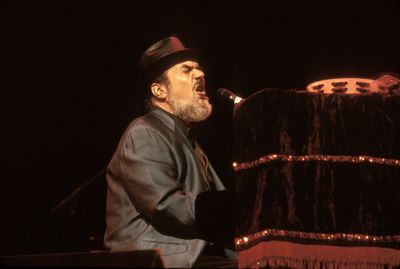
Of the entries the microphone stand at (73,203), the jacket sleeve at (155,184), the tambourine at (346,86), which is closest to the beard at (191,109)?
the jacket sleeve at (155,184)

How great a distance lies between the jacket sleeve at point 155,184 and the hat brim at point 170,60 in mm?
412

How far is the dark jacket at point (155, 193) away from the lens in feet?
8.27

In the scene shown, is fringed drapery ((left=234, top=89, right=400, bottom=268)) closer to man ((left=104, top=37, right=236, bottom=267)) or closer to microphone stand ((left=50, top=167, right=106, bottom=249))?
man ((left=104, top=37, right=236, bottom=267))

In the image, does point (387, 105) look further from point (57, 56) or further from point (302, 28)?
point (57, 56)

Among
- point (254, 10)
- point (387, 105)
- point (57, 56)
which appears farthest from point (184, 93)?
point (57, 56)

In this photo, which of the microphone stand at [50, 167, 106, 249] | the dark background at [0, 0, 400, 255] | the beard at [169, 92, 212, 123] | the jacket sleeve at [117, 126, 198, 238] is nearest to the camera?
the jacket sleeve at [117, 126, 198, 238]

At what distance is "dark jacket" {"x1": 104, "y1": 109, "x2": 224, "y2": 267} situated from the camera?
2.52m

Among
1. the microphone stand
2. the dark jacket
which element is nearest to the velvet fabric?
the dark jacket

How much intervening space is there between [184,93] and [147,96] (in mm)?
221

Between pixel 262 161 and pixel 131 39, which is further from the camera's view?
pixel 131 39

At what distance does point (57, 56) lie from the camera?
4.31m

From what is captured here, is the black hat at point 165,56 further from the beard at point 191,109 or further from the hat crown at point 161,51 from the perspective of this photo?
the beard at point 191,109

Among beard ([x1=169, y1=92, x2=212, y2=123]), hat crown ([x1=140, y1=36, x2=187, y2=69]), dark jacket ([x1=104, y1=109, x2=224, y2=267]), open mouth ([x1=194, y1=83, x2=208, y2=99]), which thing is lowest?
dark jacket ([x1=104, y1=109, x2=224, y2=267])

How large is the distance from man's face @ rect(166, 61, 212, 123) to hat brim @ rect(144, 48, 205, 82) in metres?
0.02
